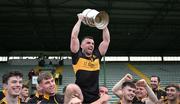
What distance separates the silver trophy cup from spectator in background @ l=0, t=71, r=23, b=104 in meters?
1.11

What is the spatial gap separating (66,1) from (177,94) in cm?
1178

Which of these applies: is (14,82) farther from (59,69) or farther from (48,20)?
(59,69)

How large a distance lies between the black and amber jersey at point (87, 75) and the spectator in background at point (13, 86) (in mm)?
749

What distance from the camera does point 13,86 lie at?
3998 millimetres

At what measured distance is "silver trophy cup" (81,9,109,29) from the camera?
448 centimetres

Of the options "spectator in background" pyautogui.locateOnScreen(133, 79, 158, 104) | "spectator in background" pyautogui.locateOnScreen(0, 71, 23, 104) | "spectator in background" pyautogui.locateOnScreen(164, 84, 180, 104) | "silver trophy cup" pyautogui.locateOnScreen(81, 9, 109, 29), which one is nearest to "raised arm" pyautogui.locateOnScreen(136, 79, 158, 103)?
"spectator in background" pyautogui.locateOnScreen(133, 79, 158, 104)

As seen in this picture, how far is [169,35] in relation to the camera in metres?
21.6

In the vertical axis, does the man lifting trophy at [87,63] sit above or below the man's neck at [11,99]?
above

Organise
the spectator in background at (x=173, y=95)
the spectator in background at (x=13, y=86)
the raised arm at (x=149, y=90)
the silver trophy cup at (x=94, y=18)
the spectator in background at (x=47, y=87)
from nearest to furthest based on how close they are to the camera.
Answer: the spectator in background at (x=13, y=86)
the spectator in background at (x=47, y=87)
the silver trophy cup at (x=94, y=18)
the raised arm at (x=149, y=90)
the spectator in background at (x=173, y=95)

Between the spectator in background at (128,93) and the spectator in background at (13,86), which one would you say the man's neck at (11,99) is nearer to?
the spectator in background at (13,86)

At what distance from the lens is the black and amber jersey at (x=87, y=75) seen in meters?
4.37

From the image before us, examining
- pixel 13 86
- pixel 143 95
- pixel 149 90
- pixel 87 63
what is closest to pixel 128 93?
pixel 149 90

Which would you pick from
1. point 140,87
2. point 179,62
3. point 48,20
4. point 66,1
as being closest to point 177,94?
point 140,87

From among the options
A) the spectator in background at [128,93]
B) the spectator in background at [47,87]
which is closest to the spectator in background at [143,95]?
the spectator in background at [128,93]
